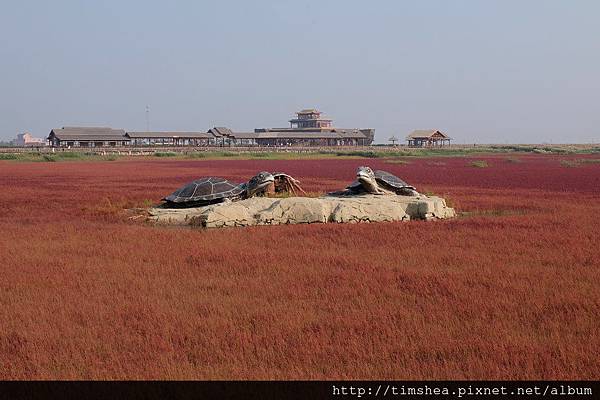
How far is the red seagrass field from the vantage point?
20.3ft

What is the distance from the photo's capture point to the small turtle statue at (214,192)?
1924 cm

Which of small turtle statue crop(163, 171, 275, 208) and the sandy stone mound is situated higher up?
small turtle statue crop(163, 171, 275, 208)

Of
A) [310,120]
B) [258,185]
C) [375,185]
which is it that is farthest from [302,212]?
[310,120]

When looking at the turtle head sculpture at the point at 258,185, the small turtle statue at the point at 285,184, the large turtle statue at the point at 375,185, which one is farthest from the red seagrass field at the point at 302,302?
the small turtle statue at the point at 285,184

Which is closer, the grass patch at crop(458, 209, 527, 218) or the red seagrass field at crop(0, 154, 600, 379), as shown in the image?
the red seagrass field at crop(0, 154, 600, 379)

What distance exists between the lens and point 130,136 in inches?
3708

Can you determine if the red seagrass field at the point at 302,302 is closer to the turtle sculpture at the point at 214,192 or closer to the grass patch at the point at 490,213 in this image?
the grass patch at the point at 490,213

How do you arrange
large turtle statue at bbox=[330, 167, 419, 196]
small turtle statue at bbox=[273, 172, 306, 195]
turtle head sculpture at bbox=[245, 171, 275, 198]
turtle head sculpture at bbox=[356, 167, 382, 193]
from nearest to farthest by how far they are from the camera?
turtle head sculpture at bbox=[356, 167, 382, 193] < large turtle statue at bbox=[330, 167, 419, 196] < turtle head sculpture at bbox=[245, 171, 275, 198] < small turtle statue at bbox=[273, 172, 306, 195]

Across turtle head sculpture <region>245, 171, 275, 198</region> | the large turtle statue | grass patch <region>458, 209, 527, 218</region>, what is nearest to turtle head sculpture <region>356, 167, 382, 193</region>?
the large turtle statue

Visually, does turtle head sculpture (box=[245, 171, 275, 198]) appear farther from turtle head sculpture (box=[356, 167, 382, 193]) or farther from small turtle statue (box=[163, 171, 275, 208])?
turtle head sculpture (box=[356, 167, 382, 193])

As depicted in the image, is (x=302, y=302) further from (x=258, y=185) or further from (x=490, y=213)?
(x=490, y=213)

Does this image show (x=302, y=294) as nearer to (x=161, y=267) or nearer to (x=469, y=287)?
(x=469, y=287)

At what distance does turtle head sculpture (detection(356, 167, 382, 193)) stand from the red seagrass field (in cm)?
333
